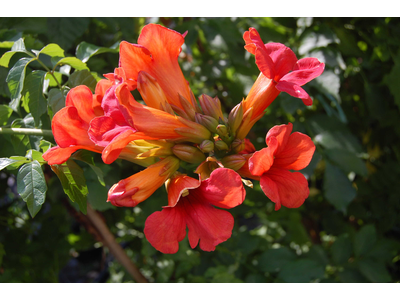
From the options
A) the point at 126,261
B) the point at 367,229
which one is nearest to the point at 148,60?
the point at 126,261

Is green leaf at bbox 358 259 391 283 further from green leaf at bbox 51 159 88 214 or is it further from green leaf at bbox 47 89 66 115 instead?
green leaf at bbox 47 89 66 115

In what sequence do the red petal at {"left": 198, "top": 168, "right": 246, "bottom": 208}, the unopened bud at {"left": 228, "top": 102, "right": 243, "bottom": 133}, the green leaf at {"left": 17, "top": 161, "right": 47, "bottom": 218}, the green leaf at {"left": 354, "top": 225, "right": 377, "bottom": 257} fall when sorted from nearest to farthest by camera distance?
the red petal at {"left": 198, "top": 168, "right": 246, "bottom": 208} < the green leaf at {"left": 17, "top": 161, "right": 47, "bottom": 218} < the unopened bud at {"left": 228, "top": 102, "right": 243, "bottom": 133} < the green leaf at {"left": 354, "top": 225, "right": 377, "bottom": 257}

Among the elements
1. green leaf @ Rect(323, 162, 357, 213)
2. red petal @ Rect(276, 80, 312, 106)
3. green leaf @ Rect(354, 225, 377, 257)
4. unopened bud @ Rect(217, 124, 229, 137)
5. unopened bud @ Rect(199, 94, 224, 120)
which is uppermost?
red petal @ Rect(276, 80, 312, 106)

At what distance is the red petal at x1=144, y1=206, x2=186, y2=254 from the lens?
0.77 metres

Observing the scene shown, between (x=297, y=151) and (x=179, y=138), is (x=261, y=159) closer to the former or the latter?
(x=297, y=151)

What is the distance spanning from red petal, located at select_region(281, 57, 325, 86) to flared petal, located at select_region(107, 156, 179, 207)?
0.42 metres

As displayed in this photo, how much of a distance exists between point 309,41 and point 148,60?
3.37ft

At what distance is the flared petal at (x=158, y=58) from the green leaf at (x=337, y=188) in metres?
0.99

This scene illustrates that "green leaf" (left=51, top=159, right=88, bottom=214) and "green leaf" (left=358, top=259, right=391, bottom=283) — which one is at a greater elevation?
"green leaf" (left=51, top=159, right=88, bottom=214)

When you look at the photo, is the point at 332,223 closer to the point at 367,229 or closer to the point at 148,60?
the point at 367,229

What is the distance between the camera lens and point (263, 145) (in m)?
1.77

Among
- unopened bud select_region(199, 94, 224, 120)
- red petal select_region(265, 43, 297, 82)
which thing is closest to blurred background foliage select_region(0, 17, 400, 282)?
unopened bud select_region(199, 94, 224, 120)

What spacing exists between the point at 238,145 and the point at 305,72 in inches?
11.6

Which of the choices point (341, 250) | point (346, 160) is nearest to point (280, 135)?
point (346, 160)
